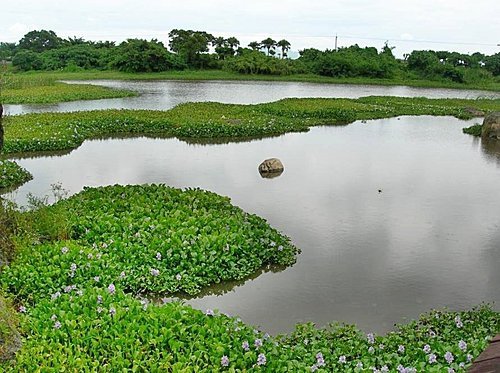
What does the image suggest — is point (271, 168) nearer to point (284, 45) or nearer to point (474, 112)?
point (474, 112)

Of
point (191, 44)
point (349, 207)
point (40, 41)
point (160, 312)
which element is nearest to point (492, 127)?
point (349, 207)

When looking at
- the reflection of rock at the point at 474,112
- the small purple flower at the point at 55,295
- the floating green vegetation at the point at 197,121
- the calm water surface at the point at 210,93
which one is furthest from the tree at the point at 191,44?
the small purple flower at the point at 55,295

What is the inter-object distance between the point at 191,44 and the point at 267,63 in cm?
876

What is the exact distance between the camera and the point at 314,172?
14797mm

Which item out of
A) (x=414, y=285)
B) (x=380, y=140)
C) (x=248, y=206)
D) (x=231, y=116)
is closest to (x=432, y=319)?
(x=414, y=285)

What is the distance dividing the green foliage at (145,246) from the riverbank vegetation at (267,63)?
1728 inches

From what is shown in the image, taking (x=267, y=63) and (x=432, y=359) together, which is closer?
(x=432, y=359)

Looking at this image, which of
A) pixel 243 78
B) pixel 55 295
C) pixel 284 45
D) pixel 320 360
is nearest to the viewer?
pixel 320 360

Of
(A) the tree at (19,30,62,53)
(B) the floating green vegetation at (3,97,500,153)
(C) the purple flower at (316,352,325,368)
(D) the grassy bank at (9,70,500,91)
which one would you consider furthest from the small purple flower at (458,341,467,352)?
(A) the tree at (19,30,62,53)

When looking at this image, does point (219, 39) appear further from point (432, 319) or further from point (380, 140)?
point (432, 319)

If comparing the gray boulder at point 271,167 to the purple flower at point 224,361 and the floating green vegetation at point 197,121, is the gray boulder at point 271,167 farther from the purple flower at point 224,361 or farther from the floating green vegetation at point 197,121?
the purple flower at point 224,361

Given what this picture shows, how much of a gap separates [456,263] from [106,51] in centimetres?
5816

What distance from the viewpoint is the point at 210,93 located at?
1495 inches

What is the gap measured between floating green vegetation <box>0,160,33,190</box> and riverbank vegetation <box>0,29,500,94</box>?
130 feet
